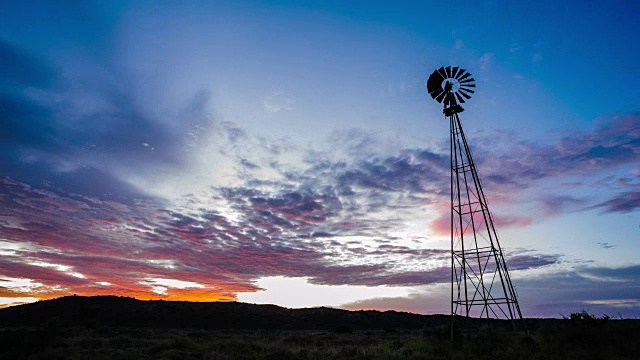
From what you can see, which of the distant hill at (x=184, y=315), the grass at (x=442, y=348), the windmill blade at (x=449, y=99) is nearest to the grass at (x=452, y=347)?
the grass at (x=442, y=348)

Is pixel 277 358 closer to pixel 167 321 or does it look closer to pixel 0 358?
pixel 0 358

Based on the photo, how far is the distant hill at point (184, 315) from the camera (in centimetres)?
6291

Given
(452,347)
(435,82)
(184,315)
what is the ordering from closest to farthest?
(452,347)
(435,82)
(184,315)

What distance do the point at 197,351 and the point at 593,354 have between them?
837 inches

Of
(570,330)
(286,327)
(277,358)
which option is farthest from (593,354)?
(286,327)

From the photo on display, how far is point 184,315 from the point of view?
225ft

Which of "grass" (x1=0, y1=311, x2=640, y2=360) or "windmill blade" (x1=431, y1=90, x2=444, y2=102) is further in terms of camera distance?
"windmill blade" (x1=431, y1=90, x2=444, y2=102)

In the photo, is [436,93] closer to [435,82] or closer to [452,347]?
[435,82]

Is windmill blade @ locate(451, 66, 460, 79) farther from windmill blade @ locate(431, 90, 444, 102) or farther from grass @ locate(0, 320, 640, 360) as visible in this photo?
grass @ locate(0, 320, 640, 360)

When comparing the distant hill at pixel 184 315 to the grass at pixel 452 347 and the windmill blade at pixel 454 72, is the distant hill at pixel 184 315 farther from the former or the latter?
the windmill blade at pixel 454 72

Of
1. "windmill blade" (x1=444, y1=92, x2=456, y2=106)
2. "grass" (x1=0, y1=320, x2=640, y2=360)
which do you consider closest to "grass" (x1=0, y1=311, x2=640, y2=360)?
"grass" (x1=0, y1=320, x2=640, y2=360)

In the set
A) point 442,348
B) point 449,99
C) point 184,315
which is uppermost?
point 449,99

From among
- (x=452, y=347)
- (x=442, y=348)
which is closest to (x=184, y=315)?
(x=442, y=348)

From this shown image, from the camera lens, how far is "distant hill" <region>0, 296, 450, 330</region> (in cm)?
6291
